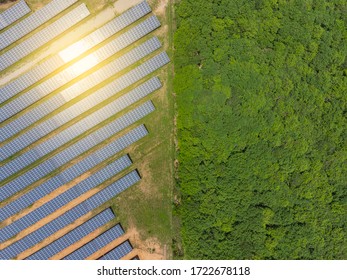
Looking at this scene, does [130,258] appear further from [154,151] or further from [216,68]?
[216,68]

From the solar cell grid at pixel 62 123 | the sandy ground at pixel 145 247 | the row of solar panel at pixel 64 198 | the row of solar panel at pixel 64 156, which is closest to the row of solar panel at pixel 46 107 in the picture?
the solar cell grid at pixel 62 123

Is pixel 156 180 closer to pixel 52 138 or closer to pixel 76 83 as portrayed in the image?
pixel 52 138

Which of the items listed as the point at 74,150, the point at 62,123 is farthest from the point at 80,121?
the point at 74,150

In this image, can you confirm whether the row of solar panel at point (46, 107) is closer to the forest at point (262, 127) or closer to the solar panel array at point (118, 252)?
the forest at point (262, 127)

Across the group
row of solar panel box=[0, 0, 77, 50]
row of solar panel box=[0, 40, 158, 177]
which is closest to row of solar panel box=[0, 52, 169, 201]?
row of solar panel box=[0, 40, 158, 177]

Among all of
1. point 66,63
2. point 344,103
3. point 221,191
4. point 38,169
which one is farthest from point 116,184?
point 344,103

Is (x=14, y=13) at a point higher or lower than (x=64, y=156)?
higher
